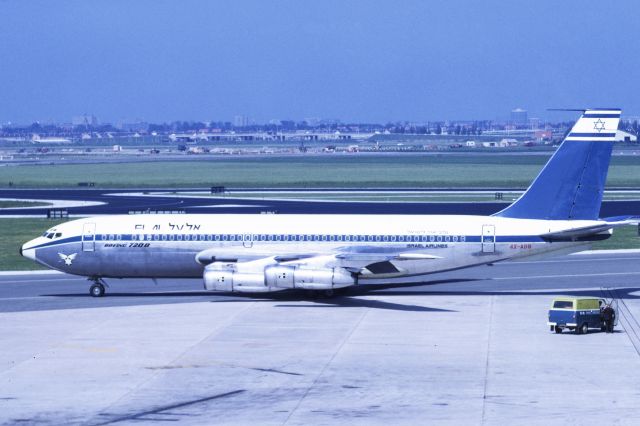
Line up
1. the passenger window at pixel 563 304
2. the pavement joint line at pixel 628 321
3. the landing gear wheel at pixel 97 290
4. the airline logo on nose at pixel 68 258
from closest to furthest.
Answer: the pavement joint line at pixel 628 321 < the passenger window at pixel 563 304 < the airline logo on nose at pixel 68 258 < the landing gear wheel at pixel 97 290

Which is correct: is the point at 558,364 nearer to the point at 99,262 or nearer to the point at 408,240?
the point at 408,240

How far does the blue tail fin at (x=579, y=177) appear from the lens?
60125 mm

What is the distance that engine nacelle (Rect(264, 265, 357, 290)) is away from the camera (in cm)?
5653

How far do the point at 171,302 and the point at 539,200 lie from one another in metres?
19.9

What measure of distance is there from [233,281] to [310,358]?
46.8 feet

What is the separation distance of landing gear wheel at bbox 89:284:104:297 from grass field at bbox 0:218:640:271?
537 inches

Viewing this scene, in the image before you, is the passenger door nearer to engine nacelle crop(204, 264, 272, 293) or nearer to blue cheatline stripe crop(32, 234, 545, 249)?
blue cheatline stripe crop(32, 234, 545, 249)

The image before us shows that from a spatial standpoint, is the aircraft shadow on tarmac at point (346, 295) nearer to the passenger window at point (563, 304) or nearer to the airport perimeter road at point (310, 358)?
the airport perimeter road at point (310, 358)

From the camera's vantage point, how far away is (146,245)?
60594 mm

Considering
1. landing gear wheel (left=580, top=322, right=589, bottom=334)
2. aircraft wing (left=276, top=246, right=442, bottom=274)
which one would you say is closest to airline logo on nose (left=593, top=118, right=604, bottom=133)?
aircraft wing (left=276, top=246, right=442, bottom=274)

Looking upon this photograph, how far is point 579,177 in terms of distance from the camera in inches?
2373

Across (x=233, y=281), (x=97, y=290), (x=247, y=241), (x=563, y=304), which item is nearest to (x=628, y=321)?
(x=563, y=304)

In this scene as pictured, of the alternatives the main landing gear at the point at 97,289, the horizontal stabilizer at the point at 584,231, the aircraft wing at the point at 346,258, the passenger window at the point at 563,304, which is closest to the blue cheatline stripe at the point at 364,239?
the aircraft wing at the point at 346,258

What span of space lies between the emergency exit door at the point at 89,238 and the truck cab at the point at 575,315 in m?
24.8
